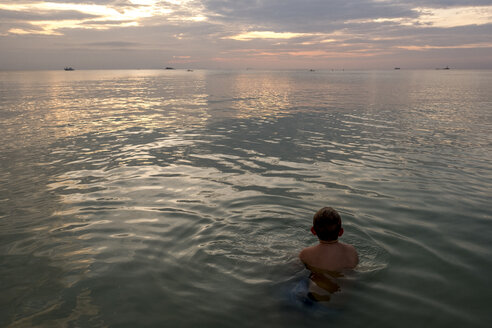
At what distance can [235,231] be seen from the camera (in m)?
8.16

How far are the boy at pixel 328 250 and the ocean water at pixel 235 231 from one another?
32 cm

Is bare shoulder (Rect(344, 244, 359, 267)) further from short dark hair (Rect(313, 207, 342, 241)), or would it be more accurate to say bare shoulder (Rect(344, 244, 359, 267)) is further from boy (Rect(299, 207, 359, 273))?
short dark hair (Rect(313, 207, 342, 241))

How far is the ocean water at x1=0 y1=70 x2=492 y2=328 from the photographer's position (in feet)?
18.2

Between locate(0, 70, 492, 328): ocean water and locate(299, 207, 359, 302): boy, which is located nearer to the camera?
locate(0, 70, 492, 328): ocean water

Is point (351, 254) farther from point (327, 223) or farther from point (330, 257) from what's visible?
point (327, 223)

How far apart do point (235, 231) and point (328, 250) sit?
2.79m

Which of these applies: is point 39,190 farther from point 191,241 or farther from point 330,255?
point 330,255

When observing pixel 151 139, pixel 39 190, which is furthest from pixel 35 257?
pixel 151 139

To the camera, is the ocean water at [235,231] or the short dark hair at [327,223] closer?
the ocean water at [235,231]

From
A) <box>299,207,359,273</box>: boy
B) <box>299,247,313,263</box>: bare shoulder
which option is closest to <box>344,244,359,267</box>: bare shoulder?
<box>299,207,359,273</box>: boy

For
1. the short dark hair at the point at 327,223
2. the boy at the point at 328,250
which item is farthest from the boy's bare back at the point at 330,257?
the short dark hair at the point at 327,223

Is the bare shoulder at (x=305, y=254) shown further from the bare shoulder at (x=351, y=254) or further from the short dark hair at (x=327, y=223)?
the bare shoulder at (x=351, y=254)

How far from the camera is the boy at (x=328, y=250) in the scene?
5684mm

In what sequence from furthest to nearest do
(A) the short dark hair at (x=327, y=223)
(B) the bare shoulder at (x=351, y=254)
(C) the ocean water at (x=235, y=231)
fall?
(B) the bare shoulder at (x=351, y=254), (A) the short dark hair at (x=327, y=223), (C) the ocean water at (x=235, y=231)
